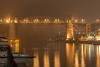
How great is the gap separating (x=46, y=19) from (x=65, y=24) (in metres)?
2.65

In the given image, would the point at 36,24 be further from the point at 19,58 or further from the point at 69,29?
the point at 19,58

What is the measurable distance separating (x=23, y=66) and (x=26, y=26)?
25.8 metres

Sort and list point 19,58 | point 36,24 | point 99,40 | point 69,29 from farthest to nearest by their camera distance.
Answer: point 99,40
point 69,29
point 36,24
point 19,58

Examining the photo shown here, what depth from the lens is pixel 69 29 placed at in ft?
→ 120

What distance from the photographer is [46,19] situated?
36.2 metres

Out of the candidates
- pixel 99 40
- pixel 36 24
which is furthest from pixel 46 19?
pixel 99 40

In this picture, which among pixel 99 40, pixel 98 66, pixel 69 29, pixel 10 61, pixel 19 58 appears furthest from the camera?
pixel 99 40

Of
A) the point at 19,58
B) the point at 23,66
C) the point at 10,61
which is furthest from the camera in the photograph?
the point at 19,58

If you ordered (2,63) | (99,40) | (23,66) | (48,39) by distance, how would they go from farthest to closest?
(48,39) → (99,40) → (23,66) → (2,63)

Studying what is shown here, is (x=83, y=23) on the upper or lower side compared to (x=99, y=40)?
upper

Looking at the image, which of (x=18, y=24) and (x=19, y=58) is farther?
(x=18, y=24)

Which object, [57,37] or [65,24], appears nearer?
[65,24]

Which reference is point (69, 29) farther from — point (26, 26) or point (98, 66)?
point (98, 66)

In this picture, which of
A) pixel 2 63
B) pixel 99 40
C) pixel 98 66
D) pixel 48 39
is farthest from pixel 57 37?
pixel 2 63
